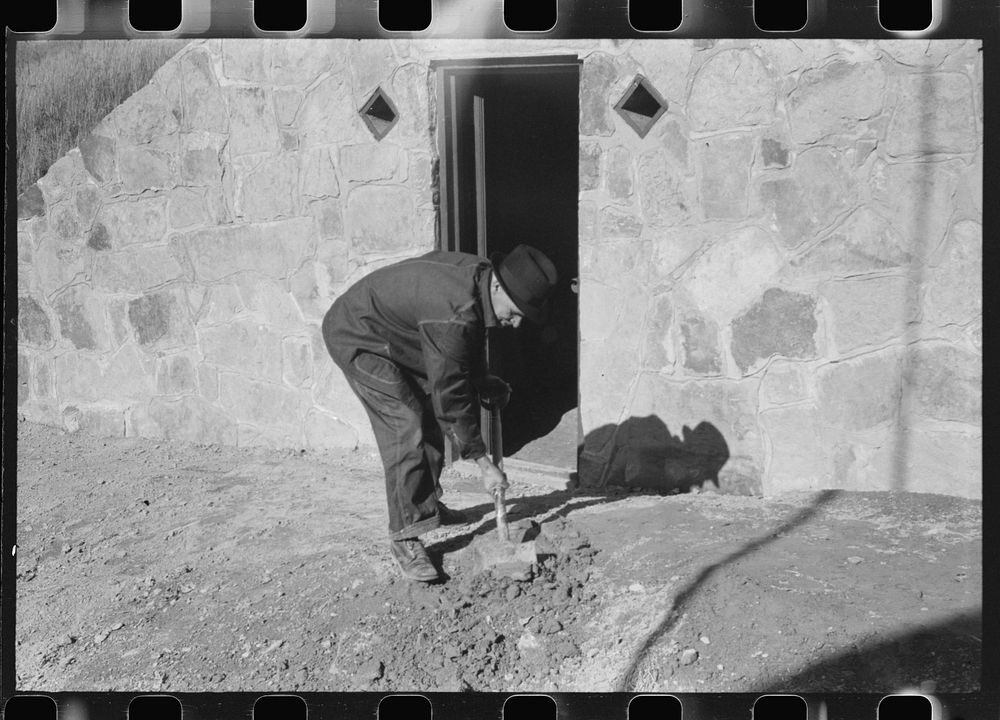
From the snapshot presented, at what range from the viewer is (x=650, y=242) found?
15.7 feet

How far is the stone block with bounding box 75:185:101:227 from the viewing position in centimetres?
621

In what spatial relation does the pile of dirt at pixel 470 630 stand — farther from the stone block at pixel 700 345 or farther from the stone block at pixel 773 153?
the stone block at pixel 773 153

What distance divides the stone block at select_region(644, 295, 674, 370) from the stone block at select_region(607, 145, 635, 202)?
548 mm

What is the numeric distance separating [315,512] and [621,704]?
89.8 inches

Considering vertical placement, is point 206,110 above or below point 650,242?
above

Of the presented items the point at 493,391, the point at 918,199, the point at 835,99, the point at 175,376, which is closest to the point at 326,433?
the point at 175,376

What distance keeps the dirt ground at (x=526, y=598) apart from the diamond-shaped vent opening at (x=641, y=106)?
72.6 inches

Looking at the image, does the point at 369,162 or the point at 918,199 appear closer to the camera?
the point at 918,199

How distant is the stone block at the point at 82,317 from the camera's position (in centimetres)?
639

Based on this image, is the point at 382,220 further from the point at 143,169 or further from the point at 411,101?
the point at 143,169

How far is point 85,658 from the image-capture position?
3758 mm

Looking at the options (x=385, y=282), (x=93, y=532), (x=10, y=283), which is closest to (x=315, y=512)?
(x=93, y=532)

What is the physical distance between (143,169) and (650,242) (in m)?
3.25

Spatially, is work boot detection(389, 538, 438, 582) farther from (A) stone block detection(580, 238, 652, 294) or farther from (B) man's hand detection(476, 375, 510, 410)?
(A) stone block detection(580, 238, 652, 294)
